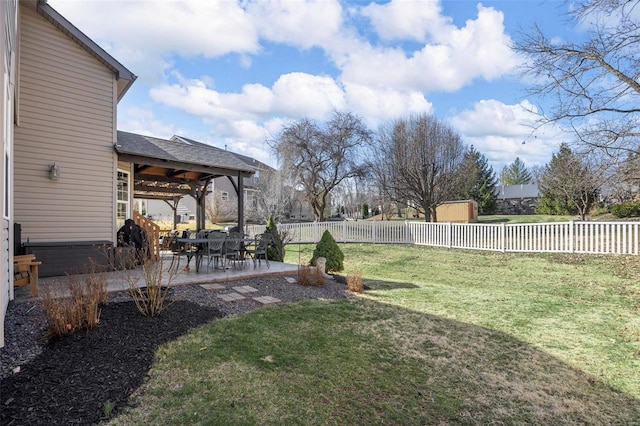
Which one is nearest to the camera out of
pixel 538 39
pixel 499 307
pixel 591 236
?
pixel 499 307

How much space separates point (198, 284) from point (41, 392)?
382 centimetres

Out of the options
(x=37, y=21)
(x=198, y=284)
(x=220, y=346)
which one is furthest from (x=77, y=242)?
(x=220, y=346)

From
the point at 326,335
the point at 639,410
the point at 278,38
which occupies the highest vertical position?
the point at 278,38

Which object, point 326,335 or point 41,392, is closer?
point 41,392

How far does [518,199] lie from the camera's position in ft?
139

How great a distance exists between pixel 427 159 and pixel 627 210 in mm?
14266

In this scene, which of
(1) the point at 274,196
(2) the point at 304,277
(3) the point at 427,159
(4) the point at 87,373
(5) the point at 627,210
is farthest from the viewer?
(1) the point at 274,196

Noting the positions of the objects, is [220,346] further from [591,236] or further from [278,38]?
[591,236]

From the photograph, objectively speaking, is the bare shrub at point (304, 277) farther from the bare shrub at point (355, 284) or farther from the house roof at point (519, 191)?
the house roof at point (519, 191)

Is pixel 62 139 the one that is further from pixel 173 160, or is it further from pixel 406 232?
pixel 406 232

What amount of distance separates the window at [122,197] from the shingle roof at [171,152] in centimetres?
143

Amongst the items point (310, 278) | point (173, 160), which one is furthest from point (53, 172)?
point (310, 278)

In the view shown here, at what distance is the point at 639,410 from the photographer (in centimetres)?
315

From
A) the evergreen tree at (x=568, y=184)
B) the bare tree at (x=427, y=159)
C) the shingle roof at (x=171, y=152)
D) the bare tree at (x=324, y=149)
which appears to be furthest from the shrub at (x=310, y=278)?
the bare tree at (x=324, y=149)
